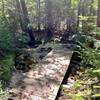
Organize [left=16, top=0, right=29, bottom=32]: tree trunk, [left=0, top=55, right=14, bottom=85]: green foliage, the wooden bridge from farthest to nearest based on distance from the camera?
[left=16, top=0, right=29, bottom=32]: tree trunk, [left=0, top=55, right=14, bottom=85]: green foliage, the wooden bridge

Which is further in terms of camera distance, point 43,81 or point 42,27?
point 42,27

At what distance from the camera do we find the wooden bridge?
4916mm

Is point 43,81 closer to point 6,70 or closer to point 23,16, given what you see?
point 6,70

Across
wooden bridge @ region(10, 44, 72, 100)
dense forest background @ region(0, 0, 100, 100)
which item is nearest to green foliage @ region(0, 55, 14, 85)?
wooden bridge @ region(10, 44, 72, 100)

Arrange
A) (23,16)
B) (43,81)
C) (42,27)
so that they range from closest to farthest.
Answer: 1. (43,81)
2. (23,16)
3. (42,27)

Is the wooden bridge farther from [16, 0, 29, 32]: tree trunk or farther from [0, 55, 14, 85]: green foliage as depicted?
[16, 0, 29, 32]: tree trunk

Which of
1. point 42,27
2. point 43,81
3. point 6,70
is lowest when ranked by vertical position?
point 42,27

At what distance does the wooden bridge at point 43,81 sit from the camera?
492cm

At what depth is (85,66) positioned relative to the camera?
324 inches

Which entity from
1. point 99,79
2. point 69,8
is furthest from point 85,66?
point 69,8

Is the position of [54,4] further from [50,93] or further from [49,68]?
[50,93]

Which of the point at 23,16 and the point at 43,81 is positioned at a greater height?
the point at 23,16

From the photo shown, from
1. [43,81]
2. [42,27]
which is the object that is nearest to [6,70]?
[43,81]

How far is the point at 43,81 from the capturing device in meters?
5.81
